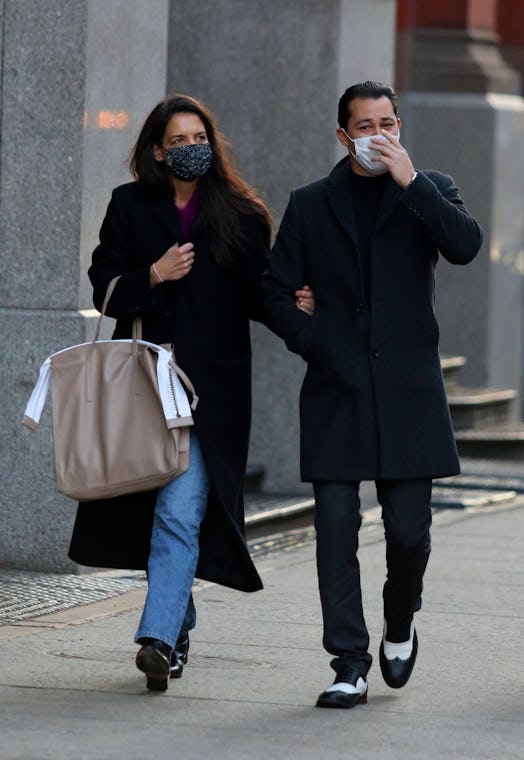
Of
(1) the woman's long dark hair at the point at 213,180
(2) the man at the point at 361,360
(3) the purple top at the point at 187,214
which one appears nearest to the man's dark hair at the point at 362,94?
(2) the man at the point at 361,360

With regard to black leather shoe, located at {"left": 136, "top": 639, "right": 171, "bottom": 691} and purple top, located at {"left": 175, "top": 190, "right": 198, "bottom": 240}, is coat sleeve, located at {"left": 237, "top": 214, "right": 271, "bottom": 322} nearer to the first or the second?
purple top, located at {"left": 175, "top": 190, "right": 198, "bottom": 240}

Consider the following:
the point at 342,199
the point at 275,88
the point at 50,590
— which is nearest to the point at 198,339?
the point at 342,199

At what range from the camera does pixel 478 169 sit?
13992 mm

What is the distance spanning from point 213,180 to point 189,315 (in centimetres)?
43

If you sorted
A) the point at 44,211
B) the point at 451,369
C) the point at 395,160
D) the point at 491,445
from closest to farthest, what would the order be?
the point at 395,160
the point at 44,211
the point at 491,445
the point at 451,369

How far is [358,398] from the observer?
17.7ft

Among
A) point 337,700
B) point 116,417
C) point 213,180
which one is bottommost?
point 337,700

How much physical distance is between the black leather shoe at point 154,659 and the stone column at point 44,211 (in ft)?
7.45

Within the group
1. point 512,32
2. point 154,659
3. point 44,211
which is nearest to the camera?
point 154,659

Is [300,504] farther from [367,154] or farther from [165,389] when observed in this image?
[367,154]

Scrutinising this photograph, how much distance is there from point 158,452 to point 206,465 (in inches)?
7.8

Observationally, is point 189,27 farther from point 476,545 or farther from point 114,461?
point 114,461

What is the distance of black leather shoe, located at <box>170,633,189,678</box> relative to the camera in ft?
18.7

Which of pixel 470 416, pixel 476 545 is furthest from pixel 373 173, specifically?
pixel 470 416
